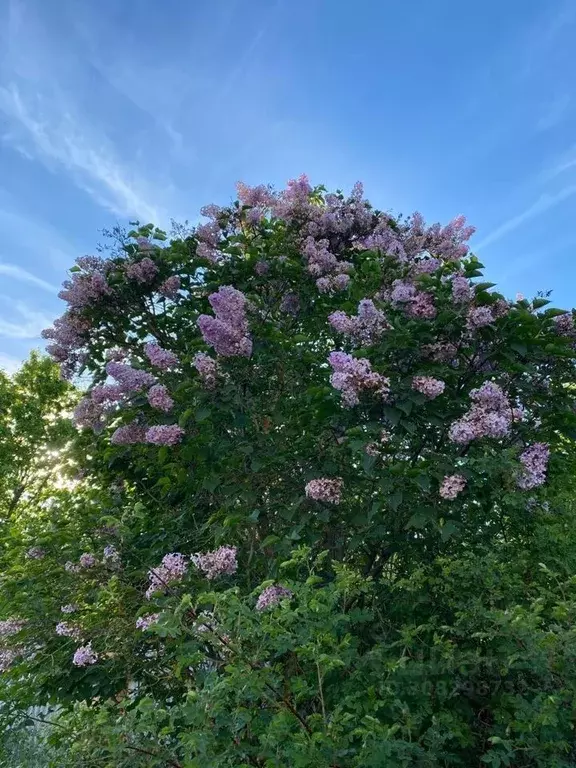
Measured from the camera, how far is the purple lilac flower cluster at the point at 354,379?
2.75 meters

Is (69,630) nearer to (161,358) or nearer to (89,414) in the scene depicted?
(89,414)

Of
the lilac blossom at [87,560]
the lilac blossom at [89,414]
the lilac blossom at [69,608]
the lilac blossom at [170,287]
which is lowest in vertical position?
the lilac blossom at [69,608]

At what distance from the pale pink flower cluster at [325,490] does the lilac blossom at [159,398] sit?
972mm

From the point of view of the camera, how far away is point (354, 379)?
9.03 feet

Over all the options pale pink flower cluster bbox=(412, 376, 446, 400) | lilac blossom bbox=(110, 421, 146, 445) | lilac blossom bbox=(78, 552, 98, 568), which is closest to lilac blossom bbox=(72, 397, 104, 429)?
lilac blossom bbox=(110, 421, 146, 445)

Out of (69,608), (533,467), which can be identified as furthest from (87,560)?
(533,467)

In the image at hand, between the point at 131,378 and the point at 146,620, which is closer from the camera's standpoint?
→ the point at 146,620

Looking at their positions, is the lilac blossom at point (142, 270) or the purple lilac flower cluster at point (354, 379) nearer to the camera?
the purple lilac flower cluster at point (354, 379)

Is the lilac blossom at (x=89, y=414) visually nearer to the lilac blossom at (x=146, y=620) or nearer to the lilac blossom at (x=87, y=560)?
the lilac blossom at (x=87, y=560)

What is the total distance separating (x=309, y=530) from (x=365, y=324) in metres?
1.24

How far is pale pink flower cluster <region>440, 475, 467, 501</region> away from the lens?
103 inches

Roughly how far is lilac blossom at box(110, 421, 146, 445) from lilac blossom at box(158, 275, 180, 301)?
1224 mm

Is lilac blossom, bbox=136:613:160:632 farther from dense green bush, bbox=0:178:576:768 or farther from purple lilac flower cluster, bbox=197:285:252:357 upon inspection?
purple lilac flower cluster, bbox=197:285:252:357

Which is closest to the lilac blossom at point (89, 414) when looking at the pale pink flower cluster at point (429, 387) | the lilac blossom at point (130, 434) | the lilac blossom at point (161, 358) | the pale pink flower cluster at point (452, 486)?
the lilac blossom at point (130, 434)
